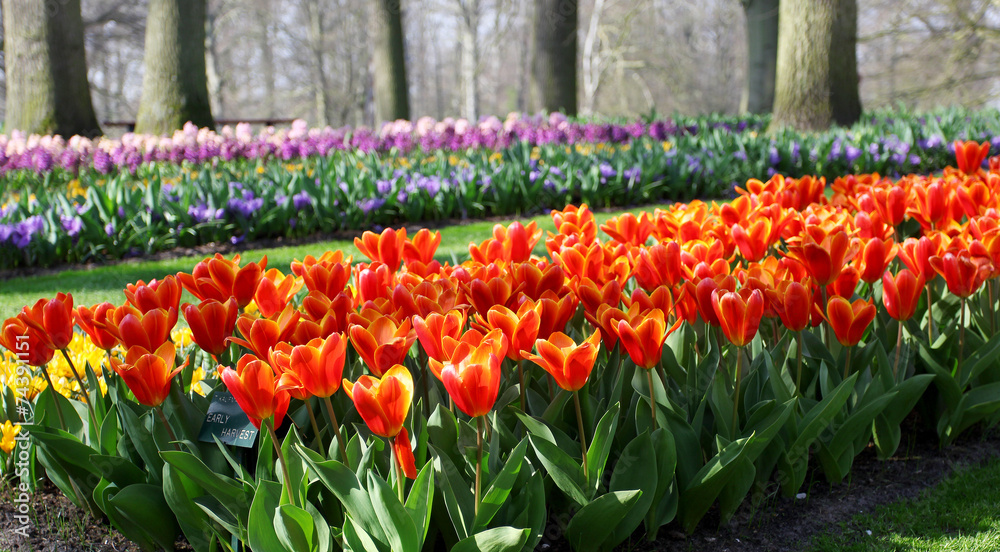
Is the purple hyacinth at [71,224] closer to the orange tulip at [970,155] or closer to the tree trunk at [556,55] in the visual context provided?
the orange tulip at [970,155]

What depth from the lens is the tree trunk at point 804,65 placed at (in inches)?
341

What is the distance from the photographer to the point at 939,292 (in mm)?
2453

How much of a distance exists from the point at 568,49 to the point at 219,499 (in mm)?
12354

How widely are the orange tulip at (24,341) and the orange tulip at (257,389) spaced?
0.62 metres

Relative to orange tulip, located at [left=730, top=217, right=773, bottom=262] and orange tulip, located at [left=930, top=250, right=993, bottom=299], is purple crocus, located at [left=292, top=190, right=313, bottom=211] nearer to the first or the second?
orange tulip, located at [left=730, top=217, right=773, bottom=262]

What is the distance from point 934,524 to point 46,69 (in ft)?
35.2

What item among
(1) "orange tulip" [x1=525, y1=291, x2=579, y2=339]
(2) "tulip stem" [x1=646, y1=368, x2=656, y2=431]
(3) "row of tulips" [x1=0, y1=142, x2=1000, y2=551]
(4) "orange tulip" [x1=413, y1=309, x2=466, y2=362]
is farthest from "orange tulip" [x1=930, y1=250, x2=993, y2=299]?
(4) "orange tulip" [x1=413, y1=309, x2=466, y2=362]

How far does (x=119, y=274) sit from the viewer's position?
4695 millimetres

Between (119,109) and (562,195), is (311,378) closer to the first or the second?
(562,195)

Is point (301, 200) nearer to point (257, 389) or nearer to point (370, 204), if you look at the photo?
point (370, 204)

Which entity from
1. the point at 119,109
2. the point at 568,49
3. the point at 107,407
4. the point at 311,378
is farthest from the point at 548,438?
the point at 119,109

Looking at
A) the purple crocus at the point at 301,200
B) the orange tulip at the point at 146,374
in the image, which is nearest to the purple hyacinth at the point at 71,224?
the purple crocus at the point at 301,200

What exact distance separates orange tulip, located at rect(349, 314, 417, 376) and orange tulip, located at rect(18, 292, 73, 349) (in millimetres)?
696

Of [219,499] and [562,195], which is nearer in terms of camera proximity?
[219,499]
